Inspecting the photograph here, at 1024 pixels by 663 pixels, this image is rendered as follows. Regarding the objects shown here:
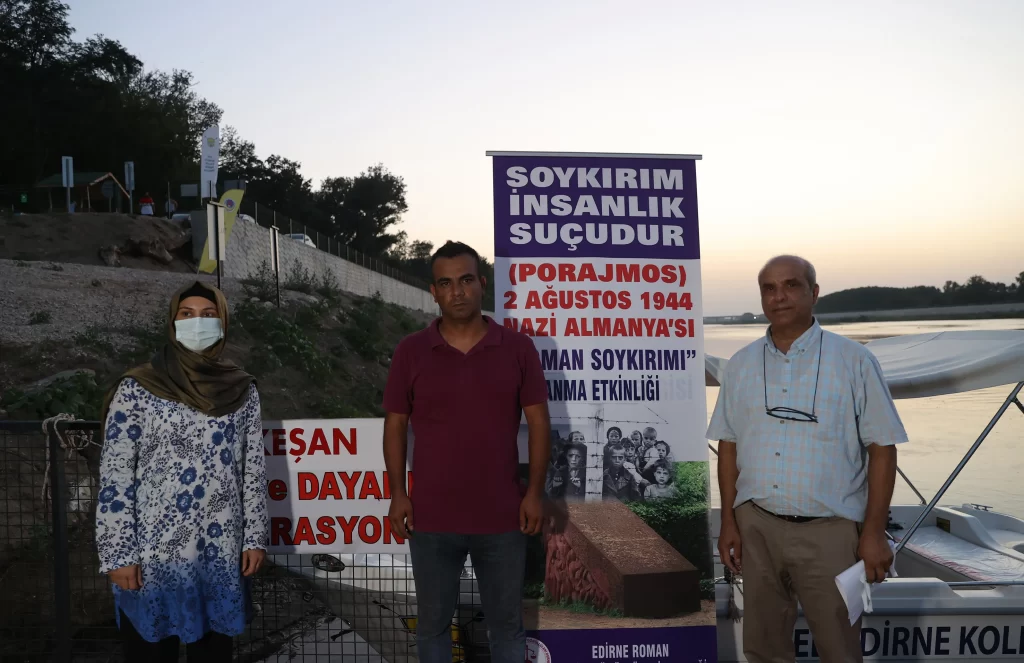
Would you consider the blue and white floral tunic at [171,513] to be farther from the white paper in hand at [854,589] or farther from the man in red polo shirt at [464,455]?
the white paper in hand at [854,589]

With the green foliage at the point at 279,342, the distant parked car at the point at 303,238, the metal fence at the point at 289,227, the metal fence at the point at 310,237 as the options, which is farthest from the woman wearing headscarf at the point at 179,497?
the distant parked car at the point at 303,238

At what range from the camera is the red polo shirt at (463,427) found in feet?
10.7

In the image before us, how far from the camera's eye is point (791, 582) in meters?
3.26

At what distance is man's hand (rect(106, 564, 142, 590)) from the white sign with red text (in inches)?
48.5

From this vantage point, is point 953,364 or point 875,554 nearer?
point 875,554

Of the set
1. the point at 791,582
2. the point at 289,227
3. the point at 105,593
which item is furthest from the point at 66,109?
the point at 791,582

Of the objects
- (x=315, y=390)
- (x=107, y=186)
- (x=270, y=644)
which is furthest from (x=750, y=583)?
(x=107, y=186)

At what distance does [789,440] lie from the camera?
10.5 feet

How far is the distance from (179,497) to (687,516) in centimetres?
259

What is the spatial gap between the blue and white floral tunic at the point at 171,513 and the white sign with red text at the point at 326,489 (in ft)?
3.37

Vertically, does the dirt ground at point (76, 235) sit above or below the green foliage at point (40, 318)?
above

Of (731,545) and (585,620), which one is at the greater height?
(731,545)

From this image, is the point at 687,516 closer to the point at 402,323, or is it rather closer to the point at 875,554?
the point at 875,554

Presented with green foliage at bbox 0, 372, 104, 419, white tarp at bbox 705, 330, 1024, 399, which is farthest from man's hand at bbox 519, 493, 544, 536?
green foliage at bbox 0, 372, 104, 419
